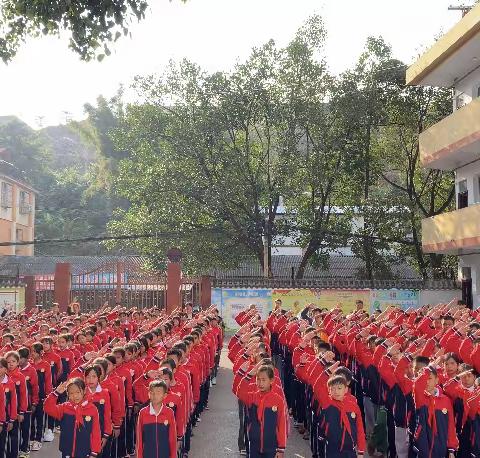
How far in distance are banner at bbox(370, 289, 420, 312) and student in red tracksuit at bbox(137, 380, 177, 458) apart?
15.9 metres

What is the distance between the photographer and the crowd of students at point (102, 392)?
728cm

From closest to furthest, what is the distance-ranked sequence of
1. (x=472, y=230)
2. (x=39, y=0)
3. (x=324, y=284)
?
(x=39, y=0) < (x=472, y=230) < (x=324, y=284)

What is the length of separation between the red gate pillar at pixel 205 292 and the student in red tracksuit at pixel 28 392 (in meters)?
13.2

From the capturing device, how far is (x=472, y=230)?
19297 millimetres

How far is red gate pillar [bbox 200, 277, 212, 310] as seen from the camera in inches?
885

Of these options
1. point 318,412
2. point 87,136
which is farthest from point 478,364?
point 87,136

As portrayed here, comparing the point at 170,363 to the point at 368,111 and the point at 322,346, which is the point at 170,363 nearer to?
the point at 322,346

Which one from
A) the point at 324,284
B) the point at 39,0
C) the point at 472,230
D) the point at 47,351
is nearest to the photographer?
the point at 39,0

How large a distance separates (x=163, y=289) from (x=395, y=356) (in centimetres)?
1498

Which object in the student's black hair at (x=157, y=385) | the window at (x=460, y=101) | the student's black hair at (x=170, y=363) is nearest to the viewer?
the student's black hair at (x=157, y=385)

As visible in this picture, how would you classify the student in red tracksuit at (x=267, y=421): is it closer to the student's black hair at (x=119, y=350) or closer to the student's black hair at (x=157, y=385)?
the student's black hair at (x=157, y=385)

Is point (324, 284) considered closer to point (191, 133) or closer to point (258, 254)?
point (258, 254)

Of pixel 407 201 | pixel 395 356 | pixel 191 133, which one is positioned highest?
pixel 191 133

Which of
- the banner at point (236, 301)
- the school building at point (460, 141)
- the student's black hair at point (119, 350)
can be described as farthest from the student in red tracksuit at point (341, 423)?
the banner at point (236, 301)
